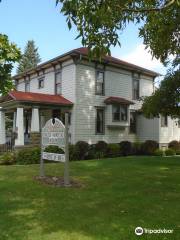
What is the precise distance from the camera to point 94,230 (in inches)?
256

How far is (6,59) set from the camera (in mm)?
5898

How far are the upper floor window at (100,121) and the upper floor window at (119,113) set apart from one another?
0.96m

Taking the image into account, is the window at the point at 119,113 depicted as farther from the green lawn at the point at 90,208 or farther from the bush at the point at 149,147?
the green lawn at the point at 90,208

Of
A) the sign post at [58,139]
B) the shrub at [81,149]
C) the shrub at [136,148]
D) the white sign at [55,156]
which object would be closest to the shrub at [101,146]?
the shrub at [81,149]

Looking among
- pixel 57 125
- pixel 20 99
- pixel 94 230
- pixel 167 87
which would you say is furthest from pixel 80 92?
pixel 94 230

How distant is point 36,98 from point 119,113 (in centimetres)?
693

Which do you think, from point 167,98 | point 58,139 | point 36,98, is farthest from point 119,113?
point 58,139

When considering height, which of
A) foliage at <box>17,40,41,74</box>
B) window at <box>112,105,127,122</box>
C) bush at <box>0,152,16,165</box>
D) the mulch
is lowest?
the mulch

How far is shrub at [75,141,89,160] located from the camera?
932 inches

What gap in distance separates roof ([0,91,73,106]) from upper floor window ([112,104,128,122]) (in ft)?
12.9

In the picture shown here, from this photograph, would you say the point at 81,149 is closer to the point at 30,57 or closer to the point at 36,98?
the point at 36,98

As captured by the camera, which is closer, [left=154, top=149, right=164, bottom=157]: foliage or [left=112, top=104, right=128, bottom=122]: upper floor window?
[left=112, top=104, right=128, bottom=122]: upper floor window

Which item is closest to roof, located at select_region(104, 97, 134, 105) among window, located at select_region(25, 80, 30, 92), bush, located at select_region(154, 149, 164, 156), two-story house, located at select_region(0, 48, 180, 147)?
two-story house, located at select_region(0, 48, 180, 147)

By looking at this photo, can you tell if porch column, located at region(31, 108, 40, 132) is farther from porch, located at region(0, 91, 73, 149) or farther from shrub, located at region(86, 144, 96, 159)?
shrub, located at region(86, 144, 96, 159)
